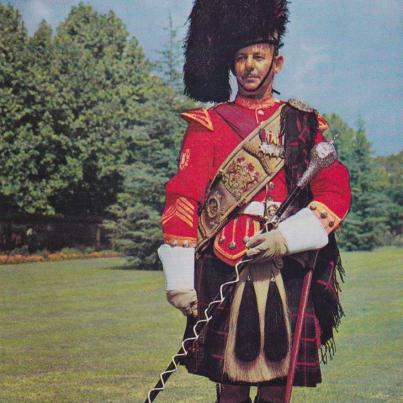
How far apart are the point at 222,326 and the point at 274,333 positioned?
0.22 metres

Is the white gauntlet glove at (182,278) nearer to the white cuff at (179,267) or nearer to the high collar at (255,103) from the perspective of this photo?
the white cuff at (179,267)

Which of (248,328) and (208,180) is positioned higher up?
(208,180)

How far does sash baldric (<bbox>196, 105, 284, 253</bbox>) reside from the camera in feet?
12.0

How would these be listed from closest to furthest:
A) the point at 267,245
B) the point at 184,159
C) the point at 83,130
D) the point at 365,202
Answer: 1. the point at 267,245
2. the point at 184,159
3. the point at 365,202
4. the point at 83,130

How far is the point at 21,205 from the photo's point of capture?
21.5 metres

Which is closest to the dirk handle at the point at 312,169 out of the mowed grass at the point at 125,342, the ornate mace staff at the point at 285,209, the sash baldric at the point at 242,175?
the ornate mace staff at the point at 285,209

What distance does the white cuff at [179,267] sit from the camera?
11.9 feet

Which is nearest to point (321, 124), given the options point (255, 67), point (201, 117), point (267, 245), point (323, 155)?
point (323, 155)

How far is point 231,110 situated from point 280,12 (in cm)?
48

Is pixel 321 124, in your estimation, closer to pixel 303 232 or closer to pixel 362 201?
pixel 303 232

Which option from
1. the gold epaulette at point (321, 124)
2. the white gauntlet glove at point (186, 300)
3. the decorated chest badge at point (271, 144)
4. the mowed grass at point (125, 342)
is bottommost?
the mowed grass at point (125, 342)

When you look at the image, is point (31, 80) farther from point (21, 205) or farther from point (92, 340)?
point (92, 340)

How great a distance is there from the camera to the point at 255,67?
12.1 feet

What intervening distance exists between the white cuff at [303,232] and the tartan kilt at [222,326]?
0.41ft
